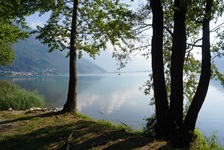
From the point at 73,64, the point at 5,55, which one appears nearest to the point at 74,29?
the point at 73,64

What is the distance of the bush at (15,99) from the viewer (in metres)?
20.1

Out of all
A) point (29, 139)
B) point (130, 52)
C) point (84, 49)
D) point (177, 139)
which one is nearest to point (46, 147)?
point (29, 139)

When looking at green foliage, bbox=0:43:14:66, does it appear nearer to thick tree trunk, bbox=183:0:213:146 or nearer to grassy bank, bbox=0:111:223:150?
grassy bank, bbox=0:111:223:150

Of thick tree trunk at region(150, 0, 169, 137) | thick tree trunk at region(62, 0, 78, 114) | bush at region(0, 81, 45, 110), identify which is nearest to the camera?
thick tree trunk at region(150, 0, 169, 137)

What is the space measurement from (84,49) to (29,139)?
8121mm

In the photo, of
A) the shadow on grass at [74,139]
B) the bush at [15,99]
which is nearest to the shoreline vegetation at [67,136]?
the shadow on grass at [74,139]

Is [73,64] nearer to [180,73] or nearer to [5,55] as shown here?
[180,73]

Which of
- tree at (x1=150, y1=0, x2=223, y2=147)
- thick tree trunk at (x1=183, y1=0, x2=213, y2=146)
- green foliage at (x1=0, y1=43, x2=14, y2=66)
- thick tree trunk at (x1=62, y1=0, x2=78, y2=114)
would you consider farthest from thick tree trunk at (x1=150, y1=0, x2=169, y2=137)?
green foliage at (x1=0, y1=43, x2=14, y2=66)

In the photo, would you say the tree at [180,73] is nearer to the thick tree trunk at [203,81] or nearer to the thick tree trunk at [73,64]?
the thick tree trunk at [203,81]

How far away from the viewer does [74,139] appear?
29.1ft

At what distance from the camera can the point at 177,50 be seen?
29.0ft

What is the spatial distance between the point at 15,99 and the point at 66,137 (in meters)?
13.1

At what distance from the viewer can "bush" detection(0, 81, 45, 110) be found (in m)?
20.1

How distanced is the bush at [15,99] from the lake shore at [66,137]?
8.08 metres
